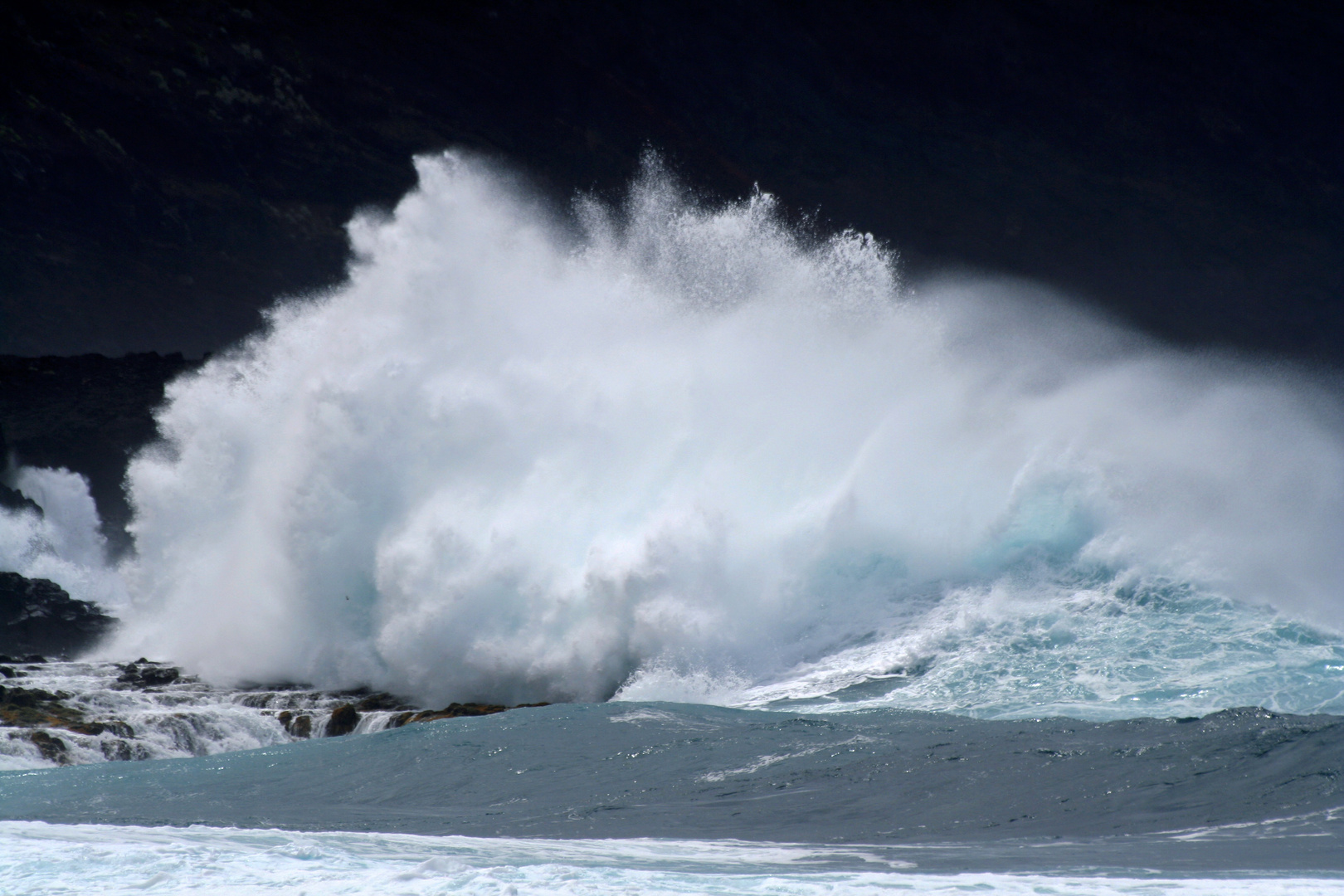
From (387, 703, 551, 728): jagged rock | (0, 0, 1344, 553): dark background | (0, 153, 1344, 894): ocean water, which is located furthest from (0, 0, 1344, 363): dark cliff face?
(387, 703, 551, 728): jagged rock

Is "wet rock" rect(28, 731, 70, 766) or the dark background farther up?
the dark background

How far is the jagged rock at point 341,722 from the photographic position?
12867mm

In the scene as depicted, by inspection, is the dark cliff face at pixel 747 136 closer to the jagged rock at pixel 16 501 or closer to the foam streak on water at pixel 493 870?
the jagged rock at pixel 16 501

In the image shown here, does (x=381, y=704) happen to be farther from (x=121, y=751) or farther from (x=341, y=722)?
(x=121, y=751)

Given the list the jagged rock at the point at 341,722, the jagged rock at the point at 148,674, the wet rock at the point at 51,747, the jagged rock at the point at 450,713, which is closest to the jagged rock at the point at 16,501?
the jagged rock at the point at 148,674

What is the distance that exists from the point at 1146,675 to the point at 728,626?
539 cm

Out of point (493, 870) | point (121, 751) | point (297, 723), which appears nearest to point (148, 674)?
point (121, 751)

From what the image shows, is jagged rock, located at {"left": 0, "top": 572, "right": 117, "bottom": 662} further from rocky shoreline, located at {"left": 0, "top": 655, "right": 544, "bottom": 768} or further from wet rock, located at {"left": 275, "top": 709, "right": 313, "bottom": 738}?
wet rock, located at {"left": 275, "top": 709, "right": 313, "bottom": 738}

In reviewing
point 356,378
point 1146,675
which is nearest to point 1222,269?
point 1146,675

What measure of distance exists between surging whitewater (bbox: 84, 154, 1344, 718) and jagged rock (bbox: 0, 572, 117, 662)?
5.38ft

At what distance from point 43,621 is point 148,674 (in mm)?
8892

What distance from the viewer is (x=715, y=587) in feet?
46.7

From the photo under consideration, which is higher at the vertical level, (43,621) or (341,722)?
(43,621)

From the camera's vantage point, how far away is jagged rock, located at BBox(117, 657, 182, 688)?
52.4 feet
